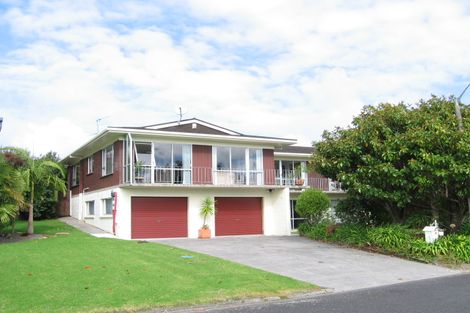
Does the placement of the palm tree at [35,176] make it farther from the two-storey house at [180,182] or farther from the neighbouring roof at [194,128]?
the neighbouring roof at [194,128]

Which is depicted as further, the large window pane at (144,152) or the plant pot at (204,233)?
the plant pot at (204,233)

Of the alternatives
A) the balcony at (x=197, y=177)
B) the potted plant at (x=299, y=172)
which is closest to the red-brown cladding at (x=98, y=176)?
the balcony at (x=197, y=177)

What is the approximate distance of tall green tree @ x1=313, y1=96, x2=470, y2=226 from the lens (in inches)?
629

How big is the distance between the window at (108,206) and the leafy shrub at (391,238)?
12.4 m

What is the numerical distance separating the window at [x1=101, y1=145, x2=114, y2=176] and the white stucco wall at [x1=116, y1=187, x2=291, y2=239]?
99.6 inches

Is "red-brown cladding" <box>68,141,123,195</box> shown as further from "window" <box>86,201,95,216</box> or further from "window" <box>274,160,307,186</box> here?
"window" <box>274,160,307,186</box>

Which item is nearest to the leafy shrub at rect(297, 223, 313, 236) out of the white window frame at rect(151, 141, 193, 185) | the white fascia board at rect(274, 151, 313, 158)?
the white window frame at rect(151, 141, 193, 185)

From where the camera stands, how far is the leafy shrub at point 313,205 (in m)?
23.4

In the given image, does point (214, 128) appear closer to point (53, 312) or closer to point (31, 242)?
point (31, 242)

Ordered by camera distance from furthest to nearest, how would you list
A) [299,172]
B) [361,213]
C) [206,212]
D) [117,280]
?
[299,172], [206,212], [361,213], [117,280]

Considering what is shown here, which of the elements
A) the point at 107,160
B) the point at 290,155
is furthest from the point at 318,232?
the point at 107,160

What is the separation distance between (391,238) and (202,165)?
33.8 ft

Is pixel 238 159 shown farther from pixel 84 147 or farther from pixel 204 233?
pixel 84 147

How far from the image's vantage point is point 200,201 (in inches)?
955
